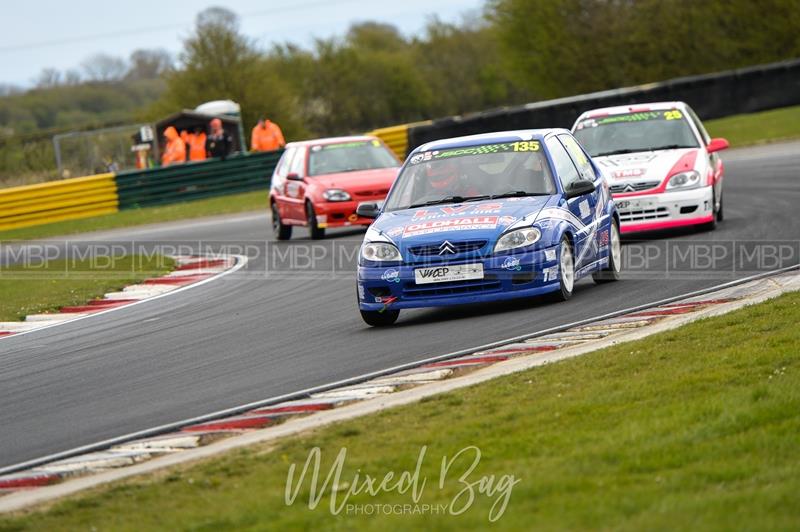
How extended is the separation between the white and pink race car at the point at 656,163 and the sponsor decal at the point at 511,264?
5.11 metres

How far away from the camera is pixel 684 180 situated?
15.9 meters

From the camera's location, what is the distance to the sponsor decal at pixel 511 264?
10.8 metres

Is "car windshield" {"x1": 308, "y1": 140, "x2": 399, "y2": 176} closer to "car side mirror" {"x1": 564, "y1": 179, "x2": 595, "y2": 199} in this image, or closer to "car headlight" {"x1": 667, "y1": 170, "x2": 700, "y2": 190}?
"car headlight" {"x1": 667, "y1": 170, "x2": 700, "y2": 190}

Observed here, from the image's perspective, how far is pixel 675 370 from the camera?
299 inches

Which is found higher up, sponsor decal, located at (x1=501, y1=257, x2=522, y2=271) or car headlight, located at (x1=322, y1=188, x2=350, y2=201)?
car headlight, located at (x1=322, y1=188, x2=350, y2=201)

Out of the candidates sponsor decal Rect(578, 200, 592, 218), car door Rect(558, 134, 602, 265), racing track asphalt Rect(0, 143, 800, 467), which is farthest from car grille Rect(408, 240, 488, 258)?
sponsor decal Rect(578, 200, 592, 218)

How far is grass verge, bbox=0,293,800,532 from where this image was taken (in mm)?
4961

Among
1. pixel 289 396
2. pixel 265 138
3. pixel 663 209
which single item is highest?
pixel 265 138

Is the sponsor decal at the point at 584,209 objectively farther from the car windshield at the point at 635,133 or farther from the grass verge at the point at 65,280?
the grass verge at the point at 65,280

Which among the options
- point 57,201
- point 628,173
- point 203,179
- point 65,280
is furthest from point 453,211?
point 203,179

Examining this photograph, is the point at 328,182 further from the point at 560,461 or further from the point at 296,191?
the point at 560,461

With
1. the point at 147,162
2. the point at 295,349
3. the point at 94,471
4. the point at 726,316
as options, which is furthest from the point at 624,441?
the point at 147,162

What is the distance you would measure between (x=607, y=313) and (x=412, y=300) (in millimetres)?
1500

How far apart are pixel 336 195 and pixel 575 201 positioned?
29.0 ft
